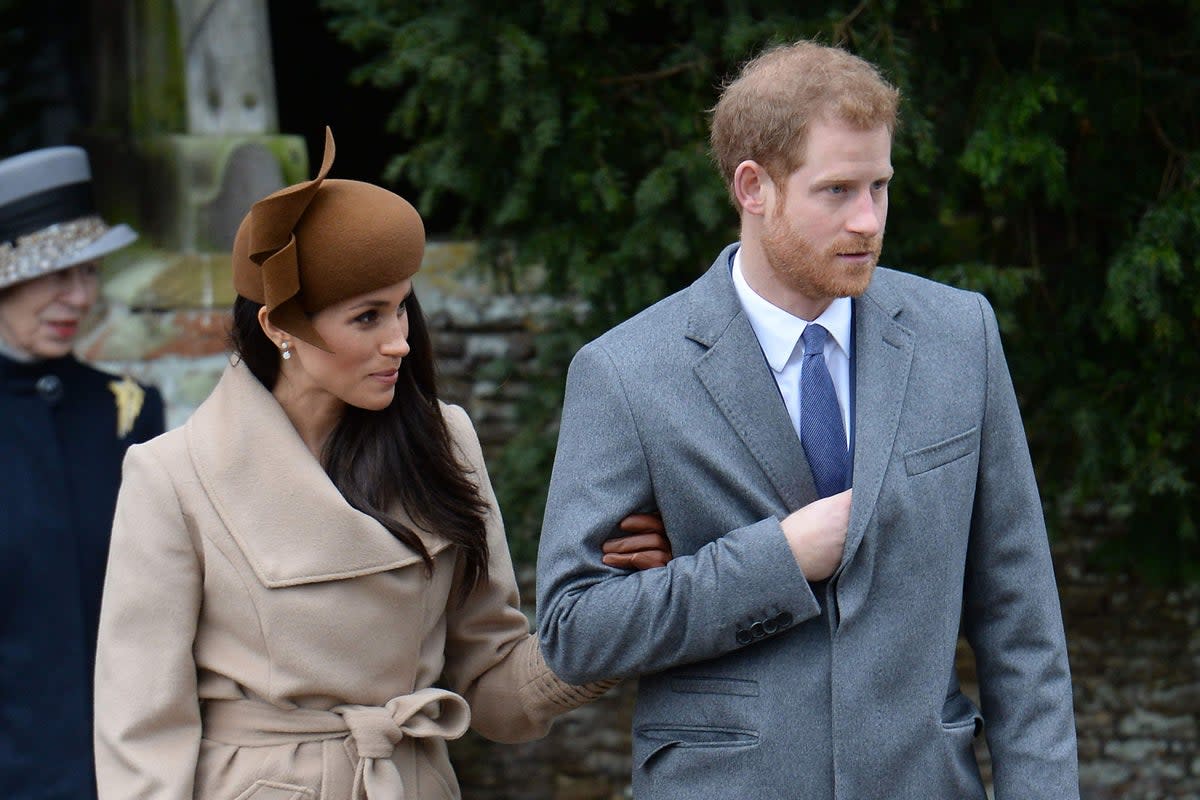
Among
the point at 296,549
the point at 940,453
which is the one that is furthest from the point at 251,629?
the point at 940,453

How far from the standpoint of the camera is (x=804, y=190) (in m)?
2.13

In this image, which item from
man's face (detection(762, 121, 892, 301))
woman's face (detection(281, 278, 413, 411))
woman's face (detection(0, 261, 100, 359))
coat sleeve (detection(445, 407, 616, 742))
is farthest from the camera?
woman's face (detection(0, 261, 100, 359))

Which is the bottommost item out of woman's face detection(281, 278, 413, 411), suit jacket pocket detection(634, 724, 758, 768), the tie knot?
suit jacket pocket detection(634, 724, 758, 768)

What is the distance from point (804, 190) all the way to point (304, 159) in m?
3.89

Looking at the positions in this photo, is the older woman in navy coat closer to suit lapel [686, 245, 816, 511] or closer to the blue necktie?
suit lapel [686, 245, 816, 511]

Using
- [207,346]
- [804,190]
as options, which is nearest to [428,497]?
[804,190]

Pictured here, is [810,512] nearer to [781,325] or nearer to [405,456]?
[781,325]

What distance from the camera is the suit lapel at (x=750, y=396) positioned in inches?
86.0

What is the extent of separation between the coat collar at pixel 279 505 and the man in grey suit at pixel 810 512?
31cm

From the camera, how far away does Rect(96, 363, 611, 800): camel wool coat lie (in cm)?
232

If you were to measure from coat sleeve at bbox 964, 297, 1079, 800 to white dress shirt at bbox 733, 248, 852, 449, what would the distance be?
0.21m

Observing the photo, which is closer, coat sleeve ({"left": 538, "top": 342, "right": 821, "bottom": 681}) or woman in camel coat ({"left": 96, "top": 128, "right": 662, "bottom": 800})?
coat sleeve ({"left": 538, "top": 342, "right": 821, "bottom": 681})

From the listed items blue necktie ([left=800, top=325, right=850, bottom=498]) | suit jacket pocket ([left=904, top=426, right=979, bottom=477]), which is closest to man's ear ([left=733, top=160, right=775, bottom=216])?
blue necktie ([left=800, top=325, right=850, bottom=498])

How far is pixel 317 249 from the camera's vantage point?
7.54 ft
